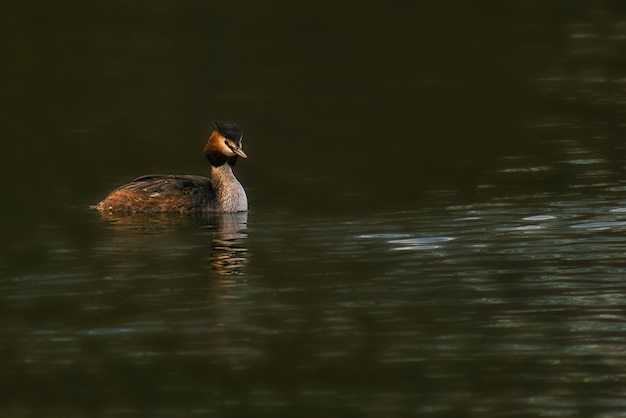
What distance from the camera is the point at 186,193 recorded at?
20922 millimetres

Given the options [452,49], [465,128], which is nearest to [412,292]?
[465,128]

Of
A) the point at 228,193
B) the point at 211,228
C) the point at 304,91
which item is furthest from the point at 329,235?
the point at 304,91

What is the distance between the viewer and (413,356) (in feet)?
42.1

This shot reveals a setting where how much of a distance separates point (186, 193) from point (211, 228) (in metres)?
1.20

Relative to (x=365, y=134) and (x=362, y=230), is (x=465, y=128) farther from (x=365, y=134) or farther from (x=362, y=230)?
(x=362, y=230)

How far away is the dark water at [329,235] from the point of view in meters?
12.4

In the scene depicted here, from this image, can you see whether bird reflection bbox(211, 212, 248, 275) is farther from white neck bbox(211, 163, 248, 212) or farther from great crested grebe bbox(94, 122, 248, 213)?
great crested grebe bbox(94, 122, 248, 213)

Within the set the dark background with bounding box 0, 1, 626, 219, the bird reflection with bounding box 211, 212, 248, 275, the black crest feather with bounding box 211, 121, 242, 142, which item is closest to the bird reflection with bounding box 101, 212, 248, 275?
the bird reflection with bounding box 211, 212, 248, 275

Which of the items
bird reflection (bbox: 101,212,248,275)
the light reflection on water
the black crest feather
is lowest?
bird reflection (bbox: 101,212,248,275)

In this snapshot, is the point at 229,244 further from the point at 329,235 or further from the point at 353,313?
the point at 353,313

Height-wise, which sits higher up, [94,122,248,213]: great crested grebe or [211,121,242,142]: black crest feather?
[211,121,242,142]: black crest feather

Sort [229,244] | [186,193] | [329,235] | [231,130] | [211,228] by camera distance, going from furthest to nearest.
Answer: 1. [231,130]
2. [186,193]
3. [211,228]
4. [229,244]
5. [329,235]

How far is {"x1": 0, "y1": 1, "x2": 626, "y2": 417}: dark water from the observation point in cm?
1236

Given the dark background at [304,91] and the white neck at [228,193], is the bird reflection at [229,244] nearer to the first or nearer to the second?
the white neck at [228,193]
